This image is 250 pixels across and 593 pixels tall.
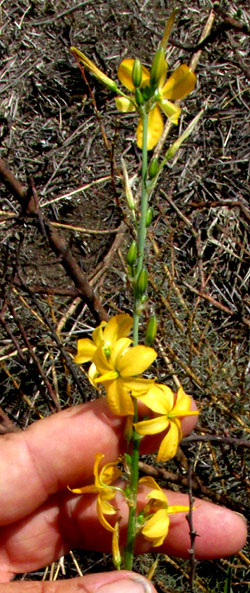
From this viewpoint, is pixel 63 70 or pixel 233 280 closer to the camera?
pixel 233 280

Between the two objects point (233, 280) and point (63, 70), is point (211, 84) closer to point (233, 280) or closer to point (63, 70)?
point (63, 70)

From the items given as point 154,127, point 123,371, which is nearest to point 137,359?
point 123,371

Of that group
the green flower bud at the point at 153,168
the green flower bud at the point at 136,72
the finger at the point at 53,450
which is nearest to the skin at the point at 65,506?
the finger at the point at 53,450

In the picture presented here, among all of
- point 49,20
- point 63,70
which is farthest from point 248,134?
point 49,20

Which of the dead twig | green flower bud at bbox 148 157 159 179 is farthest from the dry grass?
green flower bud at bbox 148 157 159 179

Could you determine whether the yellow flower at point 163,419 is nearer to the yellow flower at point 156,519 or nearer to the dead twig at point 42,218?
the yellow flower at point 156,519

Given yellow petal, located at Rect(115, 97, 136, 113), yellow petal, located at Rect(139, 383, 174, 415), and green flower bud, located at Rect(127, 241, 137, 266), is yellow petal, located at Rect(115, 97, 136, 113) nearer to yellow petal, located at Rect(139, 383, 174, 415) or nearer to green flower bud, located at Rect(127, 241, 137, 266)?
green flower bud, located at Rect(127, 241, 137, 266)
